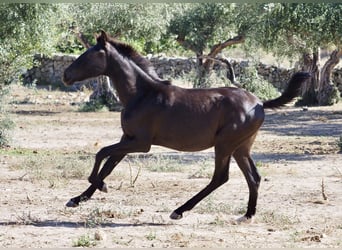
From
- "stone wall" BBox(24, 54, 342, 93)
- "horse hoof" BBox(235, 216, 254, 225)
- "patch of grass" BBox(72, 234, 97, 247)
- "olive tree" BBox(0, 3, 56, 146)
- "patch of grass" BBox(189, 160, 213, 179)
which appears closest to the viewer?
"patch of grass" BBox(72, 234, 97, 247)

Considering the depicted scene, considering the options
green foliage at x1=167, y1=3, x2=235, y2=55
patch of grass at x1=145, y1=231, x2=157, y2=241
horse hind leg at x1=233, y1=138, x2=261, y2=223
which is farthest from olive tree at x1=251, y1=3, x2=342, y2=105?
patch of grass at x1=145, y1=231, x2=157, y2=241

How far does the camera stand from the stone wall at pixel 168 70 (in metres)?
34.3

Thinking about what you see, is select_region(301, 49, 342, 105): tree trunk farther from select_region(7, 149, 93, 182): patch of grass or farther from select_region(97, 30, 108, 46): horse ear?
select_region(97, 30, 108, 46): horse ear

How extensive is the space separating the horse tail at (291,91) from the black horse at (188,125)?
0.06 meters

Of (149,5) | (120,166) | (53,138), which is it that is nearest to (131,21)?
(149,5)

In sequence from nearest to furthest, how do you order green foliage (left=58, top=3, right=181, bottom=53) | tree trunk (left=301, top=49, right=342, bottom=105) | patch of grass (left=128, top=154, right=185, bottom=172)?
patch of grass (left=128, top=154, right=185, bottom=172) → green foliage (left=58, top=3, right=181, bottom=53) → tree trunk (left=301, top=49, right=342, bottom=105)

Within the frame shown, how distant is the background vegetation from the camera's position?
17344 millimetres

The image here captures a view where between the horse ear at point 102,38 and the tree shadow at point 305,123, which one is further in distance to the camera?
the tree shadow at point 305,123

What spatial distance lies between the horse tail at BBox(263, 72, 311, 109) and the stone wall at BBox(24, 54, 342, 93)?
888 inches

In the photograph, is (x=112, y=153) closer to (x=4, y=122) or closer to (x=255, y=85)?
(x=4, y=122)

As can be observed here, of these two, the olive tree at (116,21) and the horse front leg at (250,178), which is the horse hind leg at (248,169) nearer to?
the horse front leg at (250,178)

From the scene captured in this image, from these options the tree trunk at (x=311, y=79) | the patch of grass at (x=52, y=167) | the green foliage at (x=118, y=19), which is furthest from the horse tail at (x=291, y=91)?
the tree trunk at (x=311, y=79)

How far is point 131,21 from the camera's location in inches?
1121

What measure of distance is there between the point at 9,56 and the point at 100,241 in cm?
1015
